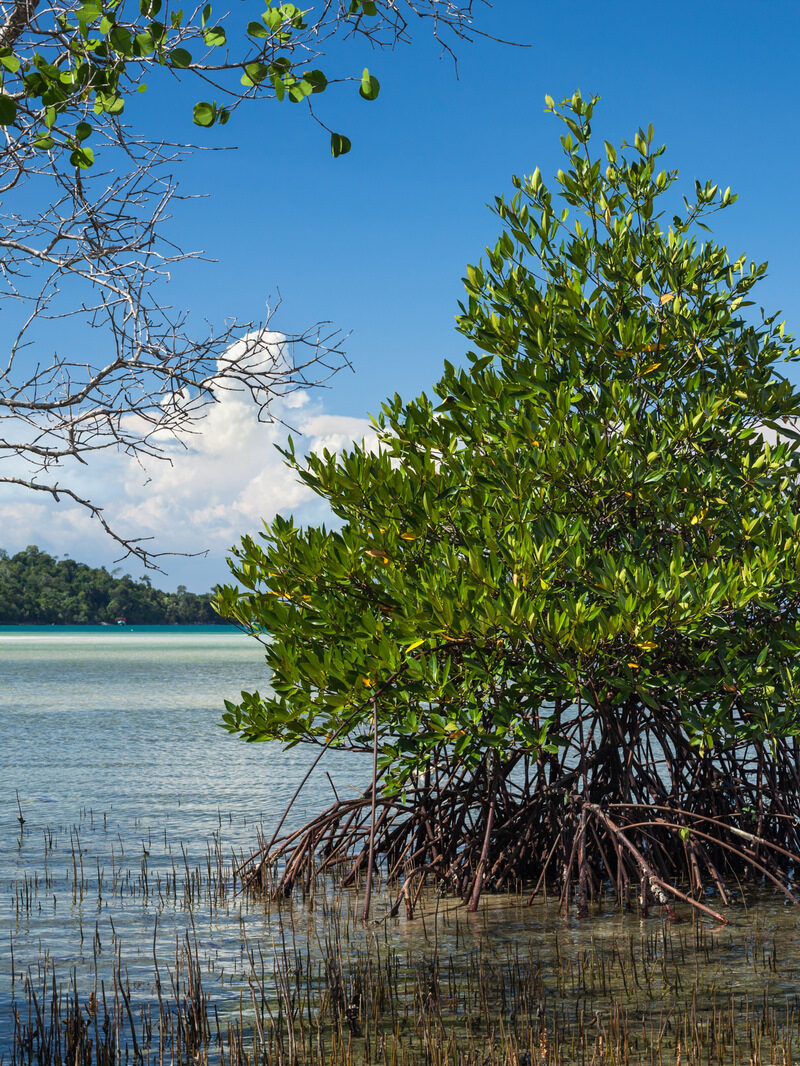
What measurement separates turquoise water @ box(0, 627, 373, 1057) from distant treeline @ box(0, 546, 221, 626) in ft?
189

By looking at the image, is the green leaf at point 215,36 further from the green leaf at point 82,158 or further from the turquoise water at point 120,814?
the turquoise water at point 120,814

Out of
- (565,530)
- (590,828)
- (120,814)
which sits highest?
(565,530)

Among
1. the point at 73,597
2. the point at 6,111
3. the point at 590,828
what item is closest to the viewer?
the point at 6,111

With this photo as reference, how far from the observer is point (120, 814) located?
11.6 m

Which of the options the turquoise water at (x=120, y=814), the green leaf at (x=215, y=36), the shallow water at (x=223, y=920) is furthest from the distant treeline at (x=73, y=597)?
the green leaf at (x=215, y=36)

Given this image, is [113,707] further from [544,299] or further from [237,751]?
[544,299]

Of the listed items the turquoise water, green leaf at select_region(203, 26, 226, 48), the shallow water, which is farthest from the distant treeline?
green leaf at select_region(203, 26, 226, 48)

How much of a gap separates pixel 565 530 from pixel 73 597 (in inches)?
3608

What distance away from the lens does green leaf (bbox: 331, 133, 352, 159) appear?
13.6ft

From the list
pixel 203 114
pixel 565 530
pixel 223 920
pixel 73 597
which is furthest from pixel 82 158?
pixel 73 597

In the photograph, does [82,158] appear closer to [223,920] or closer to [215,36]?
[215,36]

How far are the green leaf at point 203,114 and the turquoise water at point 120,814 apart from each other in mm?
3960

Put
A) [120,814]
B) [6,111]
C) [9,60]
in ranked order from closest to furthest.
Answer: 1. [6,111]
2. [9,60]
3. [120,814]

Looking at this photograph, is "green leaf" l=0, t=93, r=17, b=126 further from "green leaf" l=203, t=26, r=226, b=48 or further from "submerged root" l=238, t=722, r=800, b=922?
"submerged root" l=238, t=722, r=800, b=922
